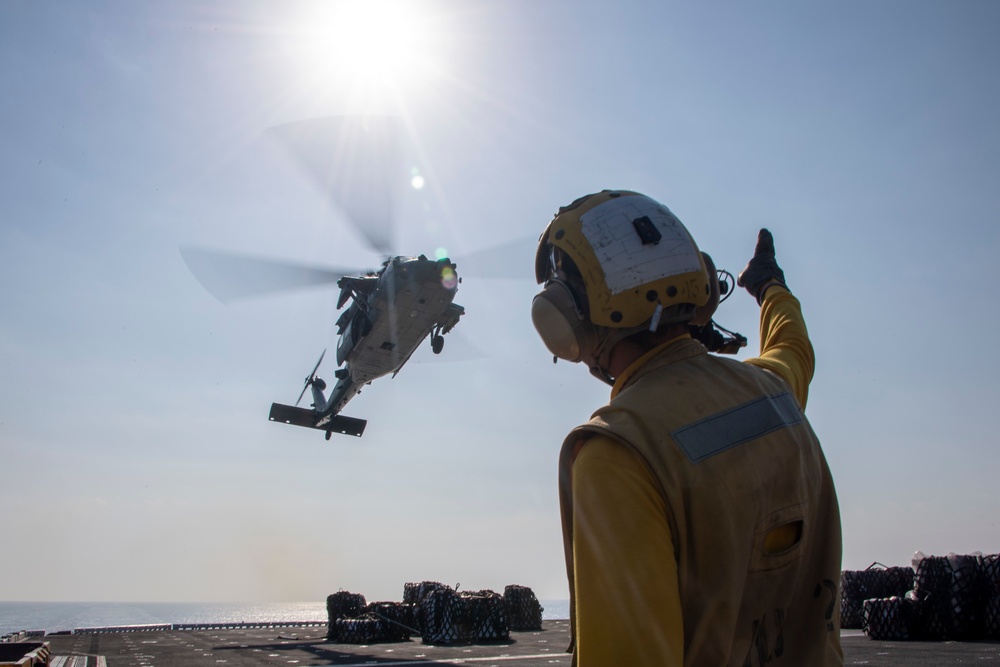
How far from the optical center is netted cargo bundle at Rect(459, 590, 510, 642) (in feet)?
64.8

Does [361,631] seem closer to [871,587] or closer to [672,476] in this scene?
[871,587]

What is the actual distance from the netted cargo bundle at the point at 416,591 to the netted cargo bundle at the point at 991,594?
16.1m

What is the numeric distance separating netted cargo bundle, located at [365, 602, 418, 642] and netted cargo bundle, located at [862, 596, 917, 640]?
12.5m

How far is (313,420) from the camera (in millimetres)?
25031

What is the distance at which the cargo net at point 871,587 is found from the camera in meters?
20.2

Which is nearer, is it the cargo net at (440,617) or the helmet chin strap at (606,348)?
the helmet chin strap at (606,348)

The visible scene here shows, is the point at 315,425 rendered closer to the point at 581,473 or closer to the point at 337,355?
the point at 337,355

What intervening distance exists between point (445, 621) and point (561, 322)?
19511 mm

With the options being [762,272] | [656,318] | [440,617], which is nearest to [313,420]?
[440,617]

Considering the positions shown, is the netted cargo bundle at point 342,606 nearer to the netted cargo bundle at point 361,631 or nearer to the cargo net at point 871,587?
the netted cargo bundle at point 361,631

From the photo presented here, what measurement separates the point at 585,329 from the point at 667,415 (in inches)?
19.8

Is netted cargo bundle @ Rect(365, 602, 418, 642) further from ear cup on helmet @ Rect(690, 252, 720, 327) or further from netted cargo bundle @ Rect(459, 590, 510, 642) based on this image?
ear cup on helmet @ Rect(690, 252, 720, 327)

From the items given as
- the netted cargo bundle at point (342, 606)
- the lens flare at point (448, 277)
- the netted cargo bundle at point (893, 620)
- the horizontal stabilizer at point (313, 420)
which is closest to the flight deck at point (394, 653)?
the netted cargo bundle at point (893, 620)

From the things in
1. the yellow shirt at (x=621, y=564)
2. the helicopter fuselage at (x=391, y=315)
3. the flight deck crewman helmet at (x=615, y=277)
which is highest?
the helicopter fuselage at (x=391, y=315)
